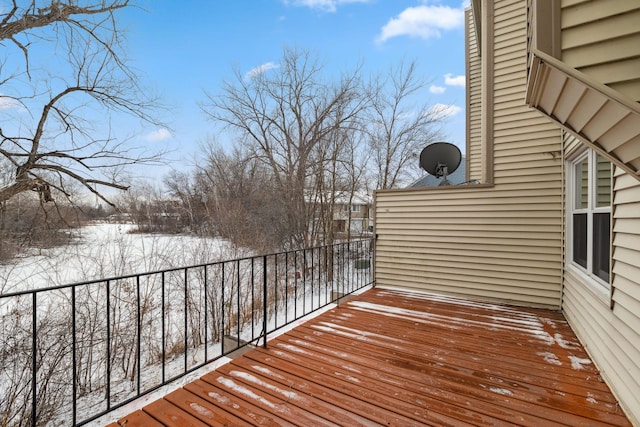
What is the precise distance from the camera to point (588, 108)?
1252 mm

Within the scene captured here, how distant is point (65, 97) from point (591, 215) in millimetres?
6921

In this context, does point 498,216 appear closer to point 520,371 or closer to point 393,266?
point 393,266

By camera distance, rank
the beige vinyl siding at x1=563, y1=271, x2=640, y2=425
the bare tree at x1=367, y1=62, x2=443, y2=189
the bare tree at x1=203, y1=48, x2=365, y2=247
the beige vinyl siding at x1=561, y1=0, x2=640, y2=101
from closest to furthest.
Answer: the beige vinyl siding at x1=561, y1=0, x2=640, y2=101 < the beige vinyl siding at x1=563, y1=271, x2=640, y2=425 < the bare tree at x1=203, y1=48, x2=365, y2=247 < the bare tree at x1=367, y1=62, x2=443, y2=189

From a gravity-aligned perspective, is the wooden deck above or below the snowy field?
below

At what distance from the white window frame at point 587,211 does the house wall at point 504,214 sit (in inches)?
8.2

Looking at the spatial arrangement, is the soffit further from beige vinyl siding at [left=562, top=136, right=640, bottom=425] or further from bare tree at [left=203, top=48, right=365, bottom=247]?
bare tree at [left=203, top=48, right=365, bottom=247]

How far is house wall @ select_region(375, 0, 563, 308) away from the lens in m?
3.71


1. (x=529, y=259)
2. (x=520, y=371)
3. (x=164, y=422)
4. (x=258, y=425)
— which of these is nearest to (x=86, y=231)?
(x=164, y=422)

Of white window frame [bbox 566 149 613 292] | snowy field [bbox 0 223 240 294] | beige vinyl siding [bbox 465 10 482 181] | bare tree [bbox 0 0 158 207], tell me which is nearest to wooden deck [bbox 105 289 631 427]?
white window frame [bbox 566 149 613 292]

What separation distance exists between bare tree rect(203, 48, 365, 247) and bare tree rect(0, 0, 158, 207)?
4988mm

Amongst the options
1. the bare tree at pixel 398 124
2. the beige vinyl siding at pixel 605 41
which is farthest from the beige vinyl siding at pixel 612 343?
the bare tree at pixel 398 124

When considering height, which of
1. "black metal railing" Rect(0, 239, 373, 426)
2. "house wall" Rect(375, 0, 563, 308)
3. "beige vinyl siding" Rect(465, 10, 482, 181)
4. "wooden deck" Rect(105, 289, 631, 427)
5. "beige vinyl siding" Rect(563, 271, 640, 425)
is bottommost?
"black metal railing" Rect(0, 239, 373, 426)

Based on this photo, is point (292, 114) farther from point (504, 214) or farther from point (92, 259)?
point (504, 214)

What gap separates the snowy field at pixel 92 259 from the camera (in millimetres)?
4551
